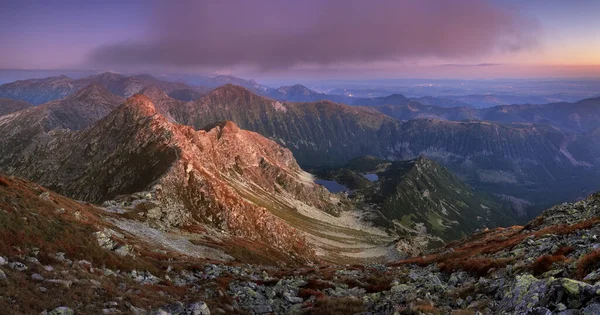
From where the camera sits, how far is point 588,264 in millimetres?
19406

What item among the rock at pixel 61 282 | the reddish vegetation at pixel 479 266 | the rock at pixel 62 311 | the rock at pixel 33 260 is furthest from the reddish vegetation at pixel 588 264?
the rock at pixel 33 260

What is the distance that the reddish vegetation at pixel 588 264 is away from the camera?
1894 centimetres

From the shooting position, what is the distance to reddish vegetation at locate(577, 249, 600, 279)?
18938 millimetres

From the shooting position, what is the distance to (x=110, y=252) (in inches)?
1439

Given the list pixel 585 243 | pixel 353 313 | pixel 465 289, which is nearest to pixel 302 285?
pixel 353 313

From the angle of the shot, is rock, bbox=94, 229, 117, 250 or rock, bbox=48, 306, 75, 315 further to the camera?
rock, bbox=94, 229, 117, 250

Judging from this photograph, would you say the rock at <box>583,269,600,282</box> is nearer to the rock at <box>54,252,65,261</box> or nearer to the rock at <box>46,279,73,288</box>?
the rock at <box>46,279,73,288</box>

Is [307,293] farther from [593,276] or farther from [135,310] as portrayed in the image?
[593,276]

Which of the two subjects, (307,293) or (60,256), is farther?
(307,293)

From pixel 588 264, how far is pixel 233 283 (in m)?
32.4

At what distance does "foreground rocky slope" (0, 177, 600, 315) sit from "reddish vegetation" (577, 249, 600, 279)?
73 millimetres

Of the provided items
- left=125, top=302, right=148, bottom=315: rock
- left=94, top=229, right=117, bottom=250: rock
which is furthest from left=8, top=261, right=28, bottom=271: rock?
left=94, top=229, right=117, bottom=250: rock

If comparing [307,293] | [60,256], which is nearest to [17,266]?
[60,256]

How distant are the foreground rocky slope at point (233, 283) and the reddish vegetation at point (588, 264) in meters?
0.07
